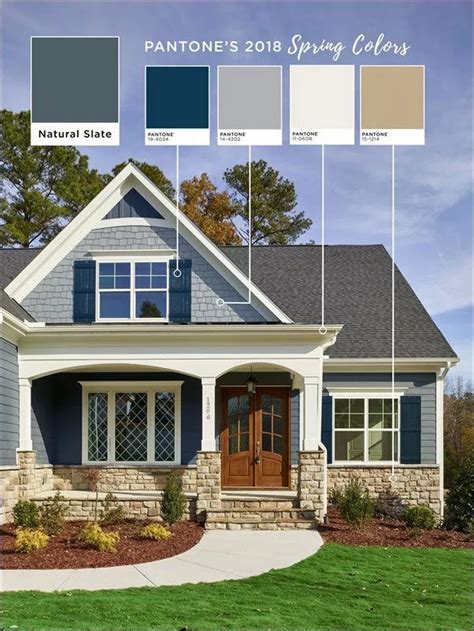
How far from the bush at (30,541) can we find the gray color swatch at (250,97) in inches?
254

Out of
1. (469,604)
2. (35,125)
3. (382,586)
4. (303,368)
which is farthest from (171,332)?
(469,604)

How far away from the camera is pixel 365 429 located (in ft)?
53.6

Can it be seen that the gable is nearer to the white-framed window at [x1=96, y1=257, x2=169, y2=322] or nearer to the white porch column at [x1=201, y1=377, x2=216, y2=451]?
the white-framed window at [x1=96, y1=257, x2=169, y2=322]

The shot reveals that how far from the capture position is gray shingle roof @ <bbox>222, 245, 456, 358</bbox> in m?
16.7

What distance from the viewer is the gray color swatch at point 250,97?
927 cm

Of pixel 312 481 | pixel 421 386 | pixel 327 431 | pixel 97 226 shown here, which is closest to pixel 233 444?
pixel 327 431

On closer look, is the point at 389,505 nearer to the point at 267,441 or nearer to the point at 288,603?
the point at 267,441

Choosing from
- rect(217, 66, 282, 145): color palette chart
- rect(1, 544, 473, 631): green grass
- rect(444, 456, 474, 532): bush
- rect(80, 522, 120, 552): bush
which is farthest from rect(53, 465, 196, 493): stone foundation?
rect(217, 66, 282, 145): color palette chart

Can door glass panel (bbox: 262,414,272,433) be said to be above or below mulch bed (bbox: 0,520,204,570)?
above

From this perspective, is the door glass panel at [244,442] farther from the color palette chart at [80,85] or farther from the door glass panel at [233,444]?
the color palette chart at [80,85]

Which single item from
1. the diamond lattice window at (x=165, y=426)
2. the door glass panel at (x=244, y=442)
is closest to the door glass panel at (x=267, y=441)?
the door glass panel at (x=244, y=442)

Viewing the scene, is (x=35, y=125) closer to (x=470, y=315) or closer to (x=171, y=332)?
(x=171, y=332)

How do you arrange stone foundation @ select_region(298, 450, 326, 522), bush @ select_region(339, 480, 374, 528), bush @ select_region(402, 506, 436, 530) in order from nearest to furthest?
bush @ select_region(339, 480, 374, 528), bush @ select_region(402, 506, 436, 530), stone foundation @ select_region(298, 450, 326, 522)

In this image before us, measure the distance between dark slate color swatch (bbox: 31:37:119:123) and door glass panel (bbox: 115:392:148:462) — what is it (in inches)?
316
